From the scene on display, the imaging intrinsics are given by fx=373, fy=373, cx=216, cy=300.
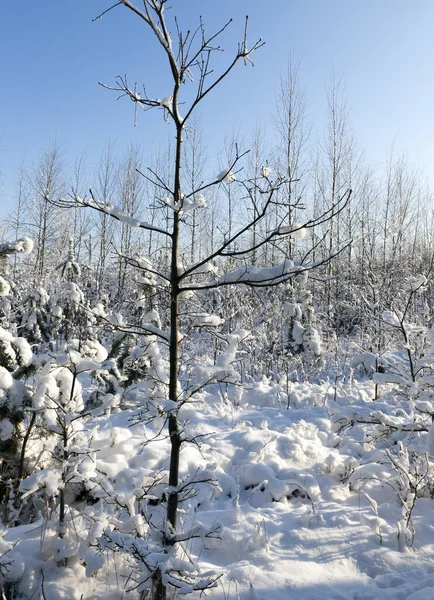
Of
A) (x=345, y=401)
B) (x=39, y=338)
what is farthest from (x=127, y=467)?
(x=39, y=338)

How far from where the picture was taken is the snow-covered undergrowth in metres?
2.32

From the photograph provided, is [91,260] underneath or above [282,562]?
above

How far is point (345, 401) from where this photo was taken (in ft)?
21.9

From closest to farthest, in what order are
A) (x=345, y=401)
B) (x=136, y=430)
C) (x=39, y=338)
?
(x=136, y=430), (x=345, y=401), (x=39, y=338)

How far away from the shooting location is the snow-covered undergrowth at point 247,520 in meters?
2.32

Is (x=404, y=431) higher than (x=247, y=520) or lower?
higher

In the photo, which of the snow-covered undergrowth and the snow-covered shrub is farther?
the snow-covered shrub

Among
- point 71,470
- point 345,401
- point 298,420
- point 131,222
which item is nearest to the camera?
point 131,222

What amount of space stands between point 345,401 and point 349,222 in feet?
31.1

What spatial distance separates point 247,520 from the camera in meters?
3.19

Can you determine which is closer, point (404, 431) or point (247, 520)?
point (247, 520)

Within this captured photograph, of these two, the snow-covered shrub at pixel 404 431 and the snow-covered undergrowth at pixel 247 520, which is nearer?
the snow-covered undergrowth at pixel 247 520

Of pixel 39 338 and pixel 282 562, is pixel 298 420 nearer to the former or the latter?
pixel 282 562

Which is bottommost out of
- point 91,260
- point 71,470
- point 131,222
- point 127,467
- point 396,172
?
point 127,467
